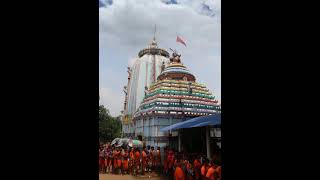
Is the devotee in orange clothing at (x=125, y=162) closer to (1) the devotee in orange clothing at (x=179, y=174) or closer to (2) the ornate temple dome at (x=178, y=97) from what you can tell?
(1) the devotee in orange clothing at (x=179, y=174)

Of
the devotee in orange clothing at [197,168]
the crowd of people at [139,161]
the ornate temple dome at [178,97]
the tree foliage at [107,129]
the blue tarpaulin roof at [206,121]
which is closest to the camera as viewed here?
the devotee in orange clothing at [197,168]

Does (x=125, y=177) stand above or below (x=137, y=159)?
below

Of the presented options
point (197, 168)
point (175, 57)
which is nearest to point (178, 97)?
point (175, 57)

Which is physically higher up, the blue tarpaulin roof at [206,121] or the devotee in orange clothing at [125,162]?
the blue tarpaulin roof at [206,121]

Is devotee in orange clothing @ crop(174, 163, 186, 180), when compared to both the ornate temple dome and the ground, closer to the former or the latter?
the ground

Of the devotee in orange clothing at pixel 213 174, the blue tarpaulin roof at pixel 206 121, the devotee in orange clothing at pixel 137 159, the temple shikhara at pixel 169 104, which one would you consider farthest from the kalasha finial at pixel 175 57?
the devotee in orange clothing at pixel 213 174

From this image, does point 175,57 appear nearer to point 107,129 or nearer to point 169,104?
point 169,104

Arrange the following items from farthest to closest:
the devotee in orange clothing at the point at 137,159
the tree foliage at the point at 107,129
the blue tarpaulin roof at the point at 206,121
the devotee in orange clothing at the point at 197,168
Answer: the tree foliage at the point at 107,129 → the devotee in orange clothing at the point at 137,159 → the blue tarpaulin roof at the point at 206,121 → the devotee in orange clothing at the point at 197,168

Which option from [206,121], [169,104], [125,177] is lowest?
[125,177]

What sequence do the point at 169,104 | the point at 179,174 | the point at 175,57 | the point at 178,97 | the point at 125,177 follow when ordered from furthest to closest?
the point at 175,57 < the point at 178,97 < the point at 169,104 < the point at 125,177 < the point at 179,174

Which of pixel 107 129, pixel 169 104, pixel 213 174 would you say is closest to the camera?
pixel 213 174

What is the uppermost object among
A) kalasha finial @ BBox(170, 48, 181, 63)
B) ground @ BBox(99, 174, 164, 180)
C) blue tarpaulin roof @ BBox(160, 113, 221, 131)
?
kalasha finial @ BBox(170, 48, 181, 63)

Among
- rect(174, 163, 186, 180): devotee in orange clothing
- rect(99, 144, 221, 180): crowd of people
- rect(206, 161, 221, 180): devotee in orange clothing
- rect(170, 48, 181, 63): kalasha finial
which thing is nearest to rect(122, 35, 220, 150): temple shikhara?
rect(170, 48, 181, 63): kalasha finial
